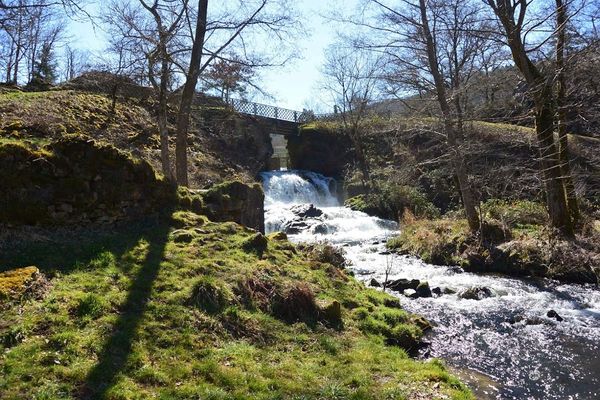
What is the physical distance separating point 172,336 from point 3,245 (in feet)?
10.6

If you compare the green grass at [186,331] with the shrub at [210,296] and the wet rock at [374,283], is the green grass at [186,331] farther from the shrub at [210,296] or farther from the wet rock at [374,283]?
the wet rock at [374,283]

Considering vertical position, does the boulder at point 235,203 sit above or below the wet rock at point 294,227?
above

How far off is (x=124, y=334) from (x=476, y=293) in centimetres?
794

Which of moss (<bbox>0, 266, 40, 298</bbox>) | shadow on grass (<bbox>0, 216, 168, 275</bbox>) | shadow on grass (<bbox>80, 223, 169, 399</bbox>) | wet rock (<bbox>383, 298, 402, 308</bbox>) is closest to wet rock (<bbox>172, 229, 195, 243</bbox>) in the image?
shadow on grass (<bbox>0, 216, 168, 275</bbox>)

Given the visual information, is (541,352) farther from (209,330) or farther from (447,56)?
(447,56)

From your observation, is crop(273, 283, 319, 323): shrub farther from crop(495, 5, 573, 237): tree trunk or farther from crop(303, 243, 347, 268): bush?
crop(495, 5, 573, 237): tree trunk

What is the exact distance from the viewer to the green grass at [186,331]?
5027 mm

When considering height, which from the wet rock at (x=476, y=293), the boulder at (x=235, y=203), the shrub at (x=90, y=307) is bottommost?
the wet rock at (x=476, y=293)

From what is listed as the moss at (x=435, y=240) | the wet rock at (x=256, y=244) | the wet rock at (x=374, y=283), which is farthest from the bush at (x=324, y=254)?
the moss at (x=435, y=240)

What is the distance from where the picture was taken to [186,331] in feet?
20.3

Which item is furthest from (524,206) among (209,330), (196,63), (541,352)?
(209,330)

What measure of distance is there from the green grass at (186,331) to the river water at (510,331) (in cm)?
78

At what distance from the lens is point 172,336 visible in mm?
6000

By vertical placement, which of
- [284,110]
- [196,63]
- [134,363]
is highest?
[284,110]
